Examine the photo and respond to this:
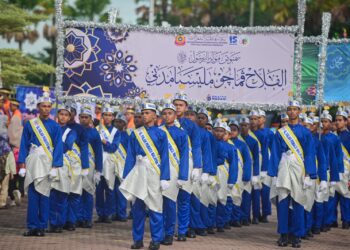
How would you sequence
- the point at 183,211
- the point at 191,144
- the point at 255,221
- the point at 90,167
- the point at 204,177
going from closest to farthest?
1. the point at 183,211
2. the point at 191,144
3. the point at 204,177
4. the point at 90,167
5. the point at 255,221

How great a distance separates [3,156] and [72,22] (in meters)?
3.99

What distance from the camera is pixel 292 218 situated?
590 inches

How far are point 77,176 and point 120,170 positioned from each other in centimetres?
227

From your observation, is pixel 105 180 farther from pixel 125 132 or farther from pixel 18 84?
pixel 18 84

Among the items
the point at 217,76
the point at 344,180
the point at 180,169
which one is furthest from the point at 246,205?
the point at 180,169

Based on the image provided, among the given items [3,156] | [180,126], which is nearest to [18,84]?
[3,156]

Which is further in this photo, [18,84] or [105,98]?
[18,84]

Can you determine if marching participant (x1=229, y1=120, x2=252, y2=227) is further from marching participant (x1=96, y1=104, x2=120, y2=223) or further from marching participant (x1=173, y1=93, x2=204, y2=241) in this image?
marching participant (x1=173, y1=93, x2=204, y2=241)

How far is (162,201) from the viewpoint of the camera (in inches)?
556

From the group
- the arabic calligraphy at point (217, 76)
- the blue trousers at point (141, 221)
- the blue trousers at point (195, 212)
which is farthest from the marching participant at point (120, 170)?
the blue trousers at point (141, 221)

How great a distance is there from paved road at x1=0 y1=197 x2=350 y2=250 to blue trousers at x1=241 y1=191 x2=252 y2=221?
47 cm

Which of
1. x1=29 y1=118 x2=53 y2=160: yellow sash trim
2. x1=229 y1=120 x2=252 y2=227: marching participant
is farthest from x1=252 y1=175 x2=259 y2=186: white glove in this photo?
x1=29 y1=118 x2=53 y2=160: yellow sash trim

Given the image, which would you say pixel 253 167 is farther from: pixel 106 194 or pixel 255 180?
pixel 106 194

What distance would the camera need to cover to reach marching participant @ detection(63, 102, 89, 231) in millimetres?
16531
